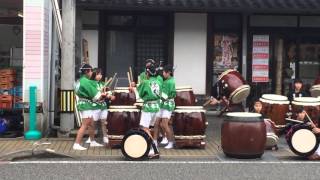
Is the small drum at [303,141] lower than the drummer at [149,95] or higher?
lower

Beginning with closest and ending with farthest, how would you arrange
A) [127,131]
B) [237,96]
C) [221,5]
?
[127,131] < [237,96] < [221,5]

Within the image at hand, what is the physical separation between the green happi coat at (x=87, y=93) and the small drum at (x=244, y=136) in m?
2.97

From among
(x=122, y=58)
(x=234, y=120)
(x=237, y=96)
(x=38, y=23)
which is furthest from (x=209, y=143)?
(x=122, y=58)

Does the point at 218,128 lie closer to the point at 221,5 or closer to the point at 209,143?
the point at 209,143

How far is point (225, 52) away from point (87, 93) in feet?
25.2

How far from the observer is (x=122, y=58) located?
755 inches

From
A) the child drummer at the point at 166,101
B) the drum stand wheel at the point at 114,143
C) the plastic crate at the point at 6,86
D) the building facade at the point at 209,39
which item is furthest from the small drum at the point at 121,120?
the building facade at the point at 209,39

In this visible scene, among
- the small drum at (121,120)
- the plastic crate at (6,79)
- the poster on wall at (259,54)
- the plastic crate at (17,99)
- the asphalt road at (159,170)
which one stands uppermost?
the poster on wall at (259,54)

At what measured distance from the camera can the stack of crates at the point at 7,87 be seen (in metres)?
15.6

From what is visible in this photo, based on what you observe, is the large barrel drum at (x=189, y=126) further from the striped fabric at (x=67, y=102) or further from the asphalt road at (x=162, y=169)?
the striped fabric at (x=67, y=102)

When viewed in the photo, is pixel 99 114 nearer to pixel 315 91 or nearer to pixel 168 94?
pixel 168 94

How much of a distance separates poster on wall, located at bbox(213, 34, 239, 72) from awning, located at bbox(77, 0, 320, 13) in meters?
1.57

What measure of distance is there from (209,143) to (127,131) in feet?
7.51

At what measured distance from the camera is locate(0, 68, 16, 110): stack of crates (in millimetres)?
15555
